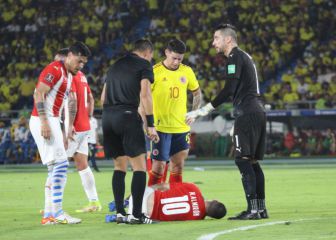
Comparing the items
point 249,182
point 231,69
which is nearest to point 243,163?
point 249,182

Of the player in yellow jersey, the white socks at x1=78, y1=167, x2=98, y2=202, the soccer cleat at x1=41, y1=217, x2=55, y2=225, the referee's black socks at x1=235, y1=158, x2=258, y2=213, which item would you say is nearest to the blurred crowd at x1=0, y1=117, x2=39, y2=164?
the white socks at x1=78, y1=167, x2=98, y2=202

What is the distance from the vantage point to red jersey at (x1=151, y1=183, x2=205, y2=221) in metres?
12.1

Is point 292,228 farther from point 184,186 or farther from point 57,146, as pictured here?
point 57,146

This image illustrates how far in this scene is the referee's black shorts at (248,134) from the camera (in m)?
12.2

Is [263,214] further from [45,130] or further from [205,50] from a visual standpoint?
[205,50]

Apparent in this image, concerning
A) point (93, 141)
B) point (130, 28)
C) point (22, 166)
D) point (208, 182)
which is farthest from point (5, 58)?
point (208, 182)

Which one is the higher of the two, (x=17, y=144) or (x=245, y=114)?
(x=245, y=114)

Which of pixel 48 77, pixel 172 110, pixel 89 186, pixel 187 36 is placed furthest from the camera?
pixel 187 36

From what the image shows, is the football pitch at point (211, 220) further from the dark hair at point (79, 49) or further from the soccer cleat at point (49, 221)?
the dark hair at point (79, 49)

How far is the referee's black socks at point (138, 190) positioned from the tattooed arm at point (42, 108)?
134 cm

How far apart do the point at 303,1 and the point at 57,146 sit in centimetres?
2937

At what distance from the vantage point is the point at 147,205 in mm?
12117

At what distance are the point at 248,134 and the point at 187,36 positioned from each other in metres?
28.6

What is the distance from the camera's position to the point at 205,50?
1558 inches
